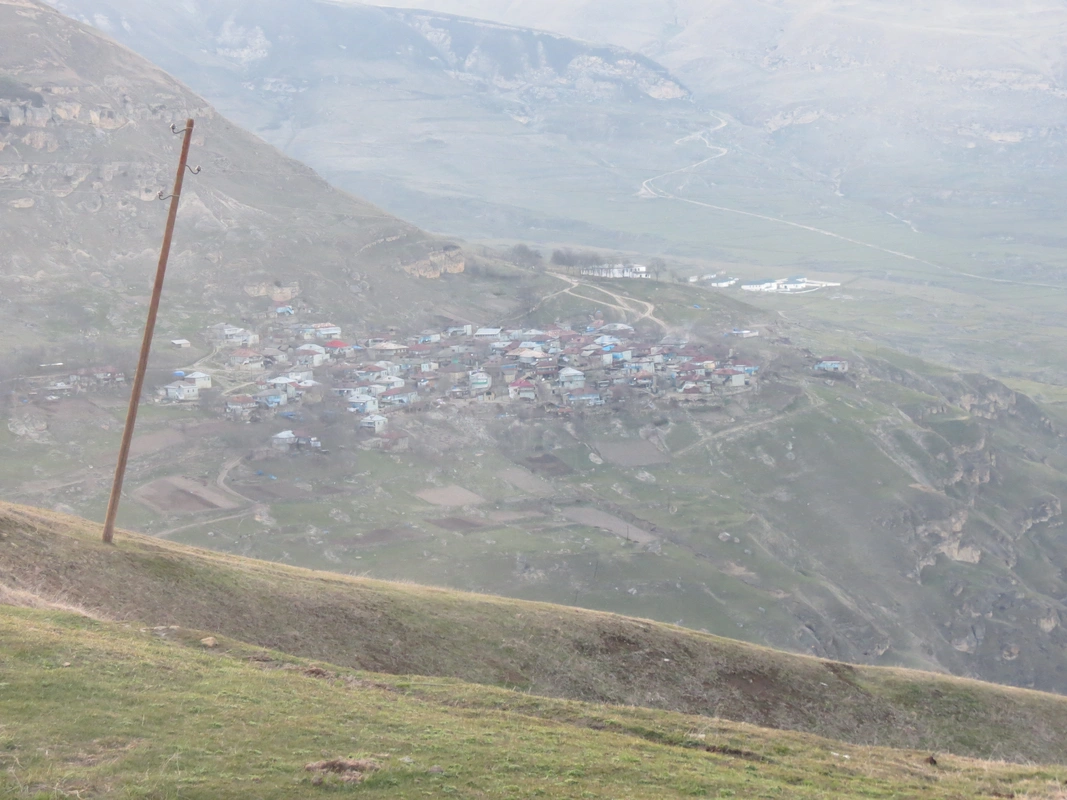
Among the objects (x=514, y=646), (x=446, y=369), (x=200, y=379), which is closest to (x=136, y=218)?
(x=200, y=379)

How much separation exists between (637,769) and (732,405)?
97531 mm

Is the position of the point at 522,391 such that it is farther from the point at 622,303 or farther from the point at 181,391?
the point at 622,303

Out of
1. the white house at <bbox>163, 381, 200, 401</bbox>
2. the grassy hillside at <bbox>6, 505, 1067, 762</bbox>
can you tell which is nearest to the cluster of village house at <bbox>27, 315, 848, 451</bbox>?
the white house at <bbox>163, 381, 200, 401</bbox>

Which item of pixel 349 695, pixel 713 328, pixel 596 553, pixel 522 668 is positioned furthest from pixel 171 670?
pixel 713 328

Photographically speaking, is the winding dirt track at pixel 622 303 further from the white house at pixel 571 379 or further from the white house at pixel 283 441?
the white house at pixel 283 441

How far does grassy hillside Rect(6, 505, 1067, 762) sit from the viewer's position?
2459cm

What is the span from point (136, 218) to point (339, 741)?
136897 mm

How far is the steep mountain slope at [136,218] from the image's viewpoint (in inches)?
4813

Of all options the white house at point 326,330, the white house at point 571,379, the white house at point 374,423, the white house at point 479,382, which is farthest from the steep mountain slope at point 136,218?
the white house at point 374,423

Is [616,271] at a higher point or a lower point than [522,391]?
higher

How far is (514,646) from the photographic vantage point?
93.3 ft

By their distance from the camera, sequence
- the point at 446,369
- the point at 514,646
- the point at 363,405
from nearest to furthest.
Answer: the point at 514,646 < the point at 363,405 < the point at 446,369

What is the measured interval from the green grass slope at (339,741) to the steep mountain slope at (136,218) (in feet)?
330

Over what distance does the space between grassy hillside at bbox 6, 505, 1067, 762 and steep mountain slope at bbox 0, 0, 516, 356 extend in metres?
92.2
